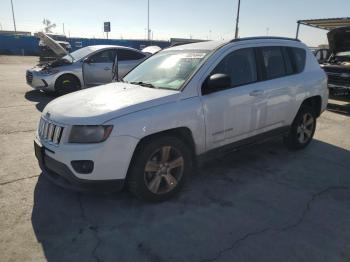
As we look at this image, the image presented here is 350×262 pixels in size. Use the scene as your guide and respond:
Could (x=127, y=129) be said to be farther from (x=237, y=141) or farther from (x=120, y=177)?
(x=237, y=141)

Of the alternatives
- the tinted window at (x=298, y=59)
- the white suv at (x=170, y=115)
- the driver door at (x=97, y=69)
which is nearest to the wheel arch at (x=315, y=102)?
the white suv at (x=170, y=115)

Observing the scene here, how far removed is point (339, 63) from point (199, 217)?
9.66 metres

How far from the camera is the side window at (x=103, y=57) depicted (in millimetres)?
9648

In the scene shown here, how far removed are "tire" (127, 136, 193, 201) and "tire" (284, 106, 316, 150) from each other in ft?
7.79

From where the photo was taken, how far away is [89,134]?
3100mm

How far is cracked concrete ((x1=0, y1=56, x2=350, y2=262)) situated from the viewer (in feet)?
9.22

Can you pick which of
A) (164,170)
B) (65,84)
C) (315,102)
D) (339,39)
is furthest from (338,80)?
(164,170)

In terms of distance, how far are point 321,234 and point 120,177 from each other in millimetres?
2077

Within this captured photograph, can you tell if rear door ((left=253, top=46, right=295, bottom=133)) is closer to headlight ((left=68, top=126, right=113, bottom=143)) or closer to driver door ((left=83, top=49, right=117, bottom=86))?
headlight ((left=68, top=126, right=113, bottom=143))

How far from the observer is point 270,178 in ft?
14.3

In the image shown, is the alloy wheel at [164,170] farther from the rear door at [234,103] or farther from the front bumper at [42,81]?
the front bumper at [42,81]

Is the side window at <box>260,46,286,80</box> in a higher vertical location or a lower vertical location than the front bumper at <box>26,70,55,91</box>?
higher

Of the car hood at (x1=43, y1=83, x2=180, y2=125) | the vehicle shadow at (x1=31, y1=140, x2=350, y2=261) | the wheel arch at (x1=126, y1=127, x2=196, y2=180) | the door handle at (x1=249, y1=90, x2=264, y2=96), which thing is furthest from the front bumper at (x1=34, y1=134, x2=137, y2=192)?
the door handle at (x1=249, y1=90, x2=264, y2=96)

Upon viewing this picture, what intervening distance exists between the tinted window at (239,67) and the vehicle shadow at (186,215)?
4.30ft
